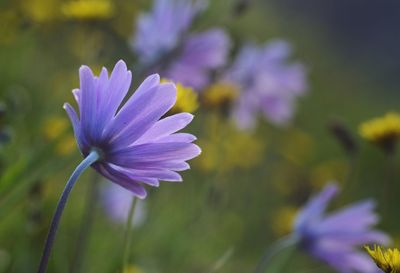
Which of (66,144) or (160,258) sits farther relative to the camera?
(160,258)

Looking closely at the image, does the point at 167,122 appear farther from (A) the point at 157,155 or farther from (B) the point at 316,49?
(B) the point at 316,49

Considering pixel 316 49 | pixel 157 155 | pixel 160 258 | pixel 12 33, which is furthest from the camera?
pixel 316 49

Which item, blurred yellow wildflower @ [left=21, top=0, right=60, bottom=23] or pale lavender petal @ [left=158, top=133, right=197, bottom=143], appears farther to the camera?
blurred yellow wildflower @ [left=21, top=0, right=60, bottom=23]

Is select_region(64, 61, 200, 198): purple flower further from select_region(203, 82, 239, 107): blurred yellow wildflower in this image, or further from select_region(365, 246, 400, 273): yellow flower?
select_region(203, 82, 239, 107): blurred yellow wildflower

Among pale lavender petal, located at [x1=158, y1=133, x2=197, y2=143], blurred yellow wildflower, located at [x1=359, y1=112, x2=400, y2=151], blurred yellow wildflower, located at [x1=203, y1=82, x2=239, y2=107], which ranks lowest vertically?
pale lavender petal, located at [x1=158, y1=133, x2=197, y2=143]

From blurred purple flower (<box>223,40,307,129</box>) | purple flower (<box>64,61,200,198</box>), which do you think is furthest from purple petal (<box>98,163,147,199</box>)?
blurred purple flower (<box>223,40,307,129</box>)

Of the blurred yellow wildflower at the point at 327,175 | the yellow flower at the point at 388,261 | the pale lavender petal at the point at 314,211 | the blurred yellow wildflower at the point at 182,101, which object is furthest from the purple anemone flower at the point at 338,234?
the blurred yellow wildflower at the point at 327,175

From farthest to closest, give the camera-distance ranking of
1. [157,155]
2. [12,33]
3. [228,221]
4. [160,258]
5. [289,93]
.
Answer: [228,221], [289,93], [160,258], [12,33], [157,155]

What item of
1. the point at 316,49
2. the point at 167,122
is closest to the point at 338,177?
the point at 167,122
